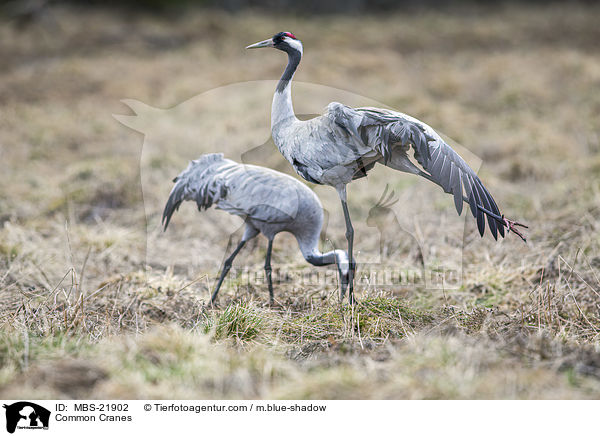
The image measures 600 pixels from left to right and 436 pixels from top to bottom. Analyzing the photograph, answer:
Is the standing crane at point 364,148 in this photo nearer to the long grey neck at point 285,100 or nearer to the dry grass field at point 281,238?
the long grey neck at point 285,100

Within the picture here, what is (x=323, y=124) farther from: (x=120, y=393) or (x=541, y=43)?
(x=541, y=43)

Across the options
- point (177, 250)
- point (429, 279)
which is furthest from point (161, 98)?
point (429, 279)

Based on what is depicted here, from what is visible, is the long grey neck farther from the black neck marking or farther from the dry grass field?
the dry grass field

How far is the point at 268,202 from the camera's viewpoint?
12.7 feet

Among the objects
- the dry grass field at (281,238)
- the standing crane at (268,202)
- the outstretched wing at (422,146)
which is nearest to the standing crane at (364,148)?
the outstretched wing at (422,146)

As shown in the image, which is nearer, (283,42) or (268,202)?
(283,42)

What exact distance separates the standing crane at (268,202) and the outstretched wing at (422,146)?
0.86 m

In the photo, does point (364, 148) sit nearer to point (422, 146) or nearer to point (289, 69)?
point (422, 146)

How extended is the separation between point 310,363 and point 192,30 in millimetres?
13370

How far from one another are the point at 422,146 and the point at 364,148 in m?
0.37

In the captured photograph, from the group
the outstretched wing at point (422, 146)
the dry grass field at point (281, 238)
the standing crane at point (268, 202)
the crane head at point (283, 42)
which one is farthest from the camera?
the standing crane at point (268, 202)

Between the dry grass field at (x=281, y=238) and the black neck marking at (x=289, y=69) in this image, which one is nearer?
the dry grass field at (x=281, y=238)

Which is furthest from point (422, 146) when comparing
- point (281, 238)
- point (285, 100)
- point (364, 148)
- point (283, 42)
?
point (281, 238)

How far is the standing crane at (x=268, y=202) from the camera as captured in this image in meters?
3.88
